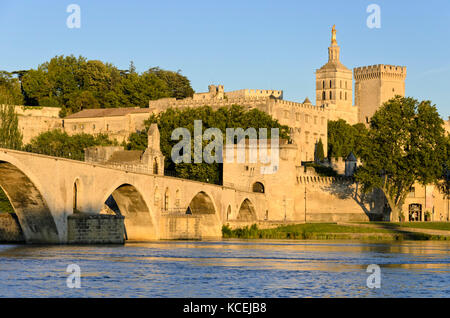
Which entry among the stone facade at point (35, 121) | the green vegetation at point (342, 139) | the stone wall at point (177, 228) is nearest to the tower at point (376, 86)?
the green vegetation at point (342, 139)

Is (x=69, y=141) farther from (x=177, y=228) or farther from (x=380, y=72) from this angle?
(x=380, y=72)

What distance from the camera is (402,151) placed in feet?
309

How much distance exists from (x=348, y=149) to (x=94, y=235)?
276 ft

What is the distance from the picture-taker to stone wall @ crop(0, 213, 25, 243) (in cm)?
6066

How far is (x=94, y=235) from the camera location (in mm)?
56156

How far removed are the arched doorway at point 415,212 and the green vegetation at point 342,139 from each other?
28382mm

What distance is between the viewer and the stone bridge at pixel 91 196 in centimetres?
5225

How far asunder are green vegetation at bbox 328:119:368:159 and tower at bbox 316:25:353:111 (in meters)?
23.7

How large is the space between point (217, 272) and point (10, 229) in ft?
76.6

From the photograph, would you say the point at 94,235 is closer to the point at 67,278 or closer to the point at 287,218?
the point at 67,278

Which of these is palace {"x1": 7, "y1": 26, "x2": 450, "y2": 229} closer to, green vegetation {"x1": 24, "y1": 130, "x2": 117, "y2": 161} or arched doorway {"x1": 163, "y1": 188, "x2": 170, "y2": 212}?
arched doorway {"x1": 163, "y1": 188, "x2": 170, "y2": 212}

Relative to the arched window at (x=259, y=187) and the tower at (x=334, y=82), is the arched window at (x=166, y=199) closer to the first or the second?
the arched window at (x=259, y=187)
